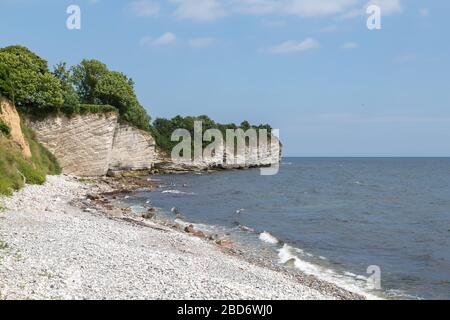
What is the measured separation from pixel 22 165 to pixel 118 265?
21.3 m

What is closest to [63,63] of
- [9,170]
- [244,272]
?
[9,170]

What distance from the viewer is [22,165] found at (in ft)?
99.7

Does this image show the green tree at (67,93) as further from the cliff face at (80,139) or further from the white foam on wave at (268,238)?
the white foam on wave at (268,238)

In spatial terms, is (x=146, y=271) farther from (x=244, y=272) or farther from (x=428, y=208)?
(x=428, y=208)

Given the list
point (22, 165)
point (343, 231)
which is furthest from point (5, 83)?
point (343, 231)

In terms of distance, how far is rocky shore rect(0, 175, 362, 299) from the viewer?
10.1 metres

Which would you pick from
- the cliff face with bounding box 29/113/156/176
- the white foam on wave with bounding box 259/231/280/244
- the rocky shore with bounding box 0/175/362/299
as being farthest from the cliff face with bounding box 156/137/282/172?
the rocky shore with bounding box 0/175/362/299

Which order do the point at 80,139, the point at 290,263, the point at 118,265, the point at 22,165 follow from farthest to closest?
the point at 80,139
the point at 22,165
the point at 290,263
the point at 118,265

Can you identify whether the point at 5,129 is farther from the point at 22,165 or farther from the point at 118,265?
the point at 118,265

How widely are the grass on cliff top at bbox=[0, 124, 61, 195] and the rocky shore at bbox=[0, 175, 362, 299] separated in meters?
2.72
